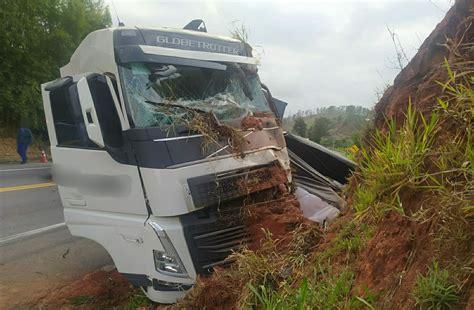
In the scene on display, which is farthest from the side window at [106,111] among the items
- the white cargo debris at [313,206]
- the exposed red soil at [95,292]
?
the white cargo debris at [313,206]

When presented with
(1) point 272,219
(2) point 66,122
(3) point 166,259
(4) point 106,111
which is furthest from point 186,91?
(3) point 166,259

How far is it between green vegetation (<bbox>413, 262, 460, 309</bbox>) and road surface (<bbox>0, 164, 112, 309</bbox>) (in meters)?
4.12

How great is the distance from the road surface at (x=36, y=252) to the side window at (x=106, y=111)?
6.72 feet

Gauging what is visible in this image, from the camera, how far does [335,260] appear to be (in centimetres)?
258

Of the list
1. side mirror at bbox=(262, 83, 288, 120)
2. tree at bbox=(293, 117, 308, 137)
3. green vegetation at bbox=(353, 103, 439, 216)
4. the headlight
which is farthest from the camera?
tree at bbox=(293, 117, 308, 137)

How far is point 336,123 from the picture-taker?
6047 mm

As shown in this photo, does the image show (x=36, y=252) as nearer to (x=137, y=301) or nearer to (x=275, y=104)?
(x=137, y=301)

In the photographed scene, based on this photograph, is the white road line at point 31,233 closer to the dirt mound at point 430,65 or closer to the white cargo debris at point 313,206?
the white cargo debris at point 313,206

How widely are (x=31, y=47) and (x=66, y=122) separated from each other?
68.0 feet

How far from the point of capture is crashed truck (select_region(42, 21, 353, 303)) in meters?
3.74

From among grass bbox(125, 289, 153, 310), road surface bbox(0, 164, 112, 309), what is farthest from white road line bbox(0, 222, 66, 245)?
grass bbox(125, 289, 153, 310)

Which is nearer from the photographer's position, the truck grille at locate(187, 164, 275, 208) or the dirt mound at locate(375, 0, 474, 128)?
the dirt mound at locate(375, 0, 474, 128)

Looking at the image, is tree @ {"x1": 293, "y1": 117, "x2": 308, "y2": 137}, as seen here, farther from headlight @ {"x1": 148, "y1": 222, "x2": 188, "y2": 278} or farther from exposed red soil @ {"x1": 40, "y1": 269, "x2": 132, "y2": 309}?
headlight @ {"x1": 148, "y1": 222, "x2": 188, "y2": 278}

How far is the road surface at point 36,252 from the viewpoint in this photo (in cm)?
495
